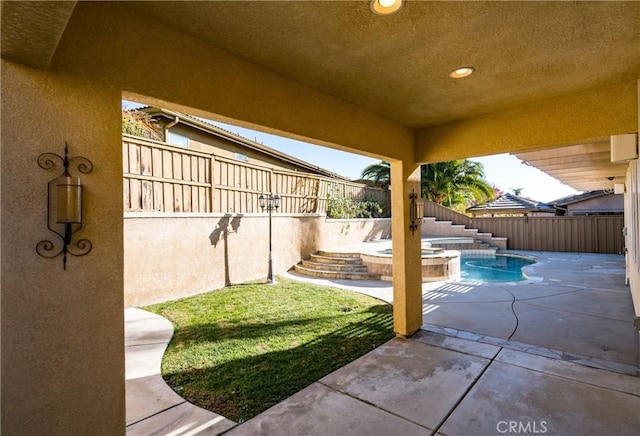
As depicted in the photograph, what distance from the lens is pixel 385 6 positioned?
1991 millimetres

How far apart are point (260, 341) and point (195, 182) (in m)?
4.75

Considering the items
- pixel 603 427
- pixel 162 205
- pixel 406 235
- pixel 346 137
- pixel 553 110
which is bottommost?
pixel 603 427

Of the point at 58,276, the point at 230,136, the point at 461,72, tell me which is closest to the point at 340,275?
the point at 230,136

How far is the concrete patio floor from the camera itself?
8.84 ft

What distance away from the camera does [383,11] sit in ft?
6.68

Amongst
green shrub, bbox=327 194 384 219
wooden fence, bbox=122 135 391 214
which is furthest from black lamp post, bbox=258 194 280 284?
green shrub, bbox=327 194 384 219

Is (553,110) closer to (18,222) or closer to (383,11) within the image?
(383,11)

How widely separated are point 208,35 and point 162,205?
5.63 meters

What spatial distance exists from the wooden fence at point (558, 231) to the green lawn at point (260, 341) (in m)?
11.7

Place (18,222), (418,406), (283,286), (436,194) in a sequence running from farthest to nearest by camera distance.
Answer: (436,194) → (283,286) → (418,406) → (18,222)

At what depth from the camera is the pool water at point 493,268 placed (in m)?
10.3

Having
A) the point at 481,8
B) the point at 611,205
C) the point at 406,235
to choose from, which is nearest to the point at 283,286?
the point at 406,235

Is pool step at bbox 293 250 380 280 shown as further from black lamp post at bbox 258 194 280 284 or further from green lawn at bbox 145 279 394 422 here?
green lawn at bbox 145 279 394 422
